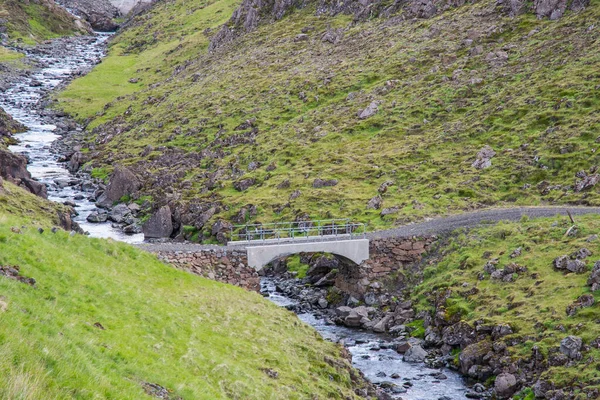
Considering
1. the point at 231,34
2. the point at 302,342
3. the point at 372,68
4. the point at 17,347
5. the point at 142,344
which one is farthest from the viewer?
the point at 231,34

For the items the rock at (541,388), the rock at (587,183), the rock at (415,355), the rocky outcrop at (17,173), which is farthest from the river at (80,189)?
the rock at (587,183)

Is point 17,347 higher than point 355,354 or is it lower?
higher

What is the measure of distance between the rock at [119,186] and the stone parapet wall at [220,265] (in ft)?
121

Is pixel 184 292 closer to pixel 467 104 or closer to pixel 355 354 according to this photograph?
pixel 355 354

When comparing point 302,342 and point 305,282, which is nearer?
point 302,342

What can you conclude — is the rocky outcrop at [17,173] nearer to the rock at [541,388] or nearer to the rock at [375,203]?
the rock at [375,203]

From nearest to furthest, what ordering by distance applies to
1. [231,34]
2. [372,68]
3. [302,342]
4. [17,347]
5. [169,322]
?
[17,347]
[169,322]
[302,342]
[372,68]
[231,34]

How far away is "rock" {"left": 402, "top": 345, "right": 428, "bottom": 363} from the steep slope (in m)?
19.9

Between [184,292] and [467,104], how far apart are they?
59173mm

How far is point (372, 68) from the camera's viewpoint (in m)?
106

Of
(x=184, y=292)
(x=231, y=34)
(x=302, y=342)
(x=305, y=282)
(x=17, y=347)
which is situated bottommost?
(x=305, y=282)

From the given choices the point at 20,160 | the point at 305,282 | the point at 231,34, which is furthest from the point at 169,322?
the point at 231,34

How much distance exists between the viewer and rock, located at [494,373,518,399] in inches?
1517

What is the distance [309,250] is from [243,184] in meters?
26.9
